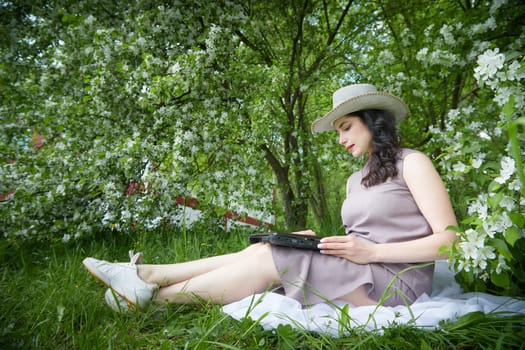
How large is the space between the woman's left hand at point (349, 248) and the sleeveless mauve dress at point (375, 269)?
0.17 feet

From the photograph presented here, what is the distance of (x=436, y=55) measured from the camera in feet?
11.3

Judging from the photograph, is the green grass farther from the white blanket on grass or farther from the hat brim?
the hat brim

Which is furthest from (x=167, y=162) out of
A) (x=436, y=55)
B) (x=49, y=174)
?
(x=436, y=55)

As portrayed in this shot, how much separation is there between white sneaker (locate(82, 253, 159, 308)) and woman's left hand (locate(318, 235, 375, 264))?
38.7 inches

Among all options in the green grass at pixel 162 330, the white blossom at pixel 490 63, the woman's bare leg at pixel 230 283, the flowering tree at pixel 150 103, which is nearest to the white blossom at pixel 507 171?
the white blossom at pixel 490 63

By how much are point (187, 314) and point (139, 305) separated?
0.87 feet

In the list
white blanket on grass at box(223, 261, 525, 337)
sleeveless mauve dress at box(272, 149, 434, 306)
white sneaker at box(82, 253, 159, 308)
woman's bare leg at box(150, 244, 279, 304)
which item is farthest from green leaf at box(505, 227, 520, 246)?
white sneaker at box(82, 253, 159, 308)

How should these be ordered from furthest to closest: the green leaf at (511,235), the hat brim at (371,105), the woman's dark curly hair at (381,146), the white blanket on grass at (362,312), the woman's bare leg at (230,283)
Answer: the hat brim at (371,105), the woman's dark curly hair at (381,146), the woman's bare leg at (230,283), the white blanket on grass at (362,312), the green leaf at (511,235)

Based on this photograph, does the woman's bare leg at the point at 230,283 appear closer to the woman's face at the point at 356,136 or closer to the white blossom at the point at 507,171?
the woman's face at the point at 356,136

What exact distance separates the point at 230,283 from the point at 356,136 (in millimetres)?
1218

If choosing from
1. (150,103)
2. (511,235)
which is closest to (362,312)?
(511,235)

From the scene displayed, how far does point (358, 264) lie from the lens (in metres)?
1.90

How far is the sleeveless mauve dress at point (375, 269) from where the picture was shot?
1.88 meters

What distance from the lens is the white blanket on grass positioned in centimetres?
162
